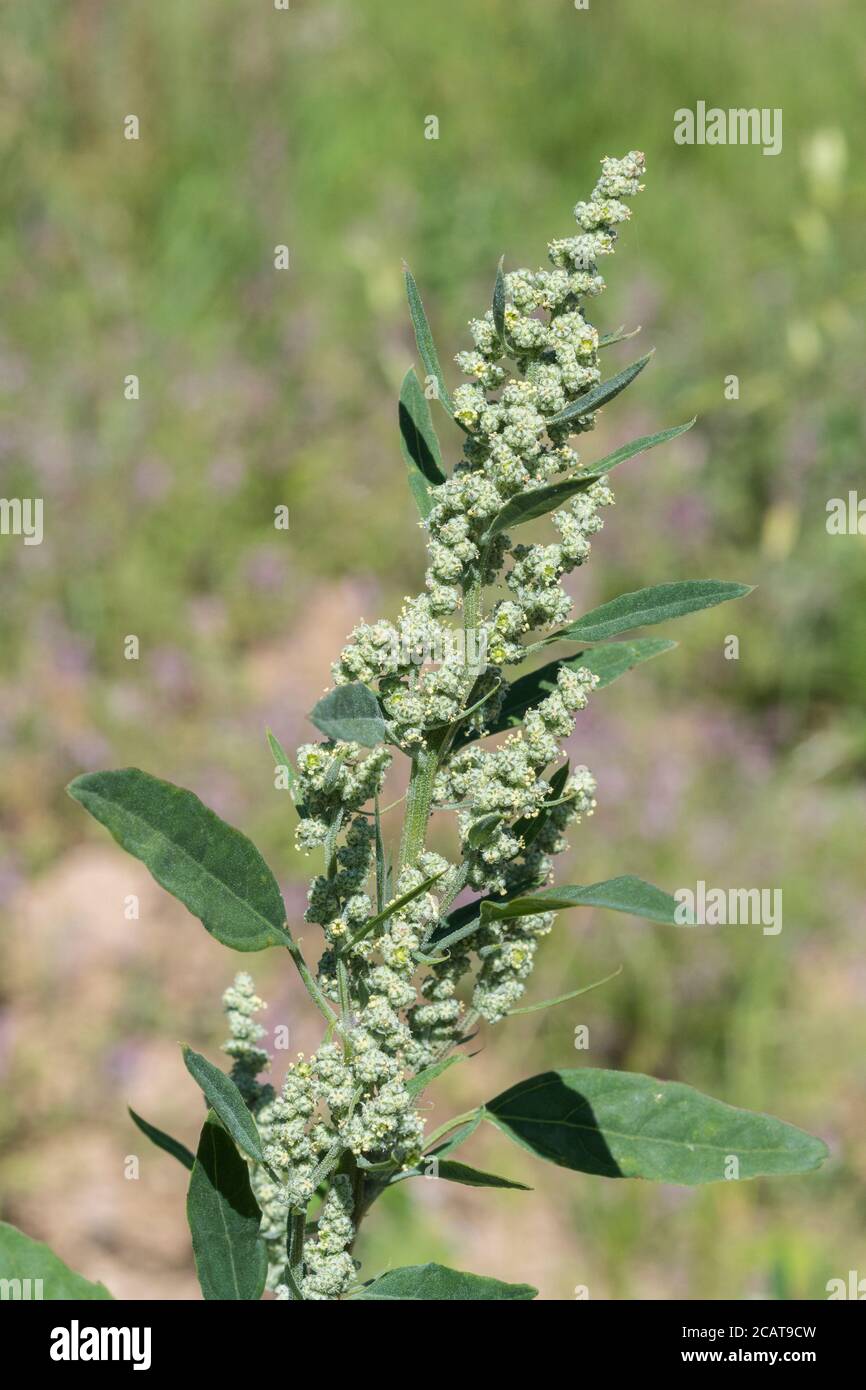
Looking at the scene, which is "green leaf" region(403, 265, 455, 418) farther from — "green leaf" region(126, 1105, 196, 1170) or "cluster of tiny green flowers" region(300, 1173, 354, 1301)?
"green leaf" region(126, 1105, 196, 1170)

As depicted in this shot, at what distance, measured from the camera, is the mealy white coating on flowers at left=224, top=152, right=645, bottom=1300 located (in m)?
1.09

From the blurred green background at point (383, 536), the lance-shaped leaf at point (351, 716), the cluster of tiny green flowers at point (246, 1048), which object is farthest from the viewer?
the blurred green background at point (383, 536)

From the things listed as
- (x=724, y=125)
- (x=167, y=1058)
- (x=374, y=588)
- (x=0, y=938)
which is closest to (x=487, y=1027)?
(x=167, y=1058)

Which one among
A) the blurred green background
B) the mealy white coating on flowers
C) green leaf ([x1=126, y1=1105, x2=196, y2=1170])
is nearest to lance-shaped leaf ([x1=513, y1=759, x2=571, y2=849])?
the mealy white coating on flowers

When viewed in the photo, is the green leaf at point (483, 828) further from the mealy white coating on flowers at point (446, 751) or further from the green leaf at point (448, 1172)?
the green leaf at point (448, 1172)

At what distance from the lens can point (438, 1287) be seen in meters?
1.12

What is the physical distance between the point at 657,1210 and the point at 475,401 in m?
3.22

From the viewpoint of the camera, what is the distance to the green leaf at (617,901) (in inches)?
39.8

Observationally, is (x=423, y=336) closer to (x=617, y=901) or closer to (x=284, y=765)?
(x=284, y=765)

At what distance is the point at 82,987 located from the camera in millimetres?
4039

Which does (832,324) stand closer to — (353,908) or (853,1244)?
(853,1244)

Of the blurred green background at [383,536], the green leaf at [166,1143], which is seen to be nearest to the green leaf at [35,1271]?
the green leaf at [166,1143]

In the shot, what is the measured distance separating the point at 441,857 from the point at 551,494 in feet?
1.17

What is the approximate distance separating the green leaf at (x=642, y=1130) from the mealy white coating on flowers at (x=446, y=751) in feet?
0.52
